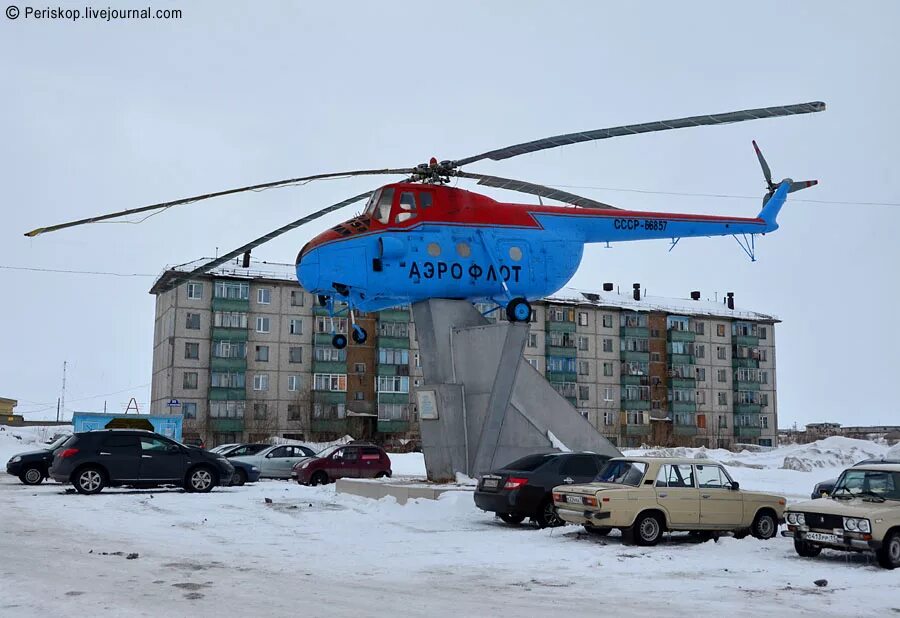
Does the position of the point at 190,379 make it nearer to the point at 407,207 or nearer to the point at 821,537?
the point at 407,207

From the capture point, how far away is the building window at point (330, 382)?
7081 cm

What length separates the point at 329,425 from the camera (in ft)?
230

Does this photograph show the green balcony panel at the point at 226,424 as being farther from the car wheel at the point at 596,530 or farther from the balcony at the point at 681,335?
the car wheel at the point at 596,530

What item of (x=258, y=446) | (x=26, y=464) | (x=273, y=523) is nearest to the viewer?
(x=273, y=523)

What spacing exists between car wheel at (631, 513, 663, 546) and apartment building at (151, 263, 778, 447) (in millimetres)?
46047

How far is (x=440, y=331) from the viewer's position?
931 inches

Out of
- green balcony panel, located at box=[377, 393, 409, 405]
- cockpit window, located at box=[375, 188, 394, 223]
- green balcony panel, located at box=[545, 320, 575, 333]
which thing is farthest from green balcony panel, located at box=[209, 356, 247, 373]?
cockpit window, located at box=[375, 188, 394, 223]

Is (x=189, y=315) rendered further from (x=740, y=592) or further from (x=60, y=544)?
(x=740, y=592)

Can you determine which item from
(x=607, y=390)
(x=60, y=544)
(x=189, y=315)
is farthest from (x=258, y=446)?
(x=607, y=390)

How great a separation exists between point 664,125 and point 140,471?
14.7 meters

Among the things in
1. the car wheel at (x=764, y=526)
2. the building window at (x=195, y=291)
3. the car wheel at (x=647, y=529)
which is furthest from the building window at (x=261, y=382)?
the car wheel at (x=647, y=529)

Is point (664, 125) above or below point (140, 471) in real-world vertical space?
above

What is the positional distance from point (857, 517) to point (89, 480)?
17.2 m

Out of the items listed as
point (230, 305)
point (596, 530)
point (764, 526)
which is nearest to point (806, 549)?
point (764, 526)
